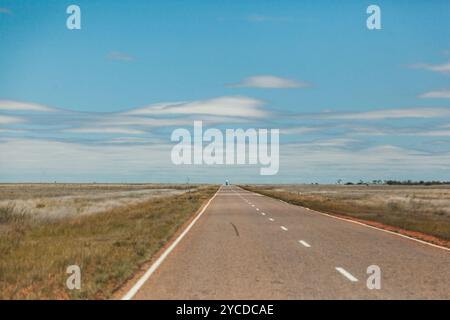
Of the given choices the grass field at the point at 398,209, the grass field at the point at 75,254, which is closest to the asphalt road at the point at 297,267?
the grass field at the point at 75,254

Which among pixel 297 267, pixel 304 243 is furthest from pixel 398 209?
pixel 297 267

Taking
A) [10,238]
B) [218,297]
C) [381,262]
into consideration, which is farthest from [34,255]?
[381,262]

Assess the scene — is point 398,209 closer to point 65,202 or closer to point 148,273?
point 65,202

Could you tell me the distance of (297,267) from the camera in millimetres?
12148

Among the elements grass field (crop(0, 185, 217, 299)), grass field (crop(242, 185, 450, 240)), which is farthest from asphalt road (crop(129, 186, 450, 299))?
grass field (crop(242, 185, 450, 240))

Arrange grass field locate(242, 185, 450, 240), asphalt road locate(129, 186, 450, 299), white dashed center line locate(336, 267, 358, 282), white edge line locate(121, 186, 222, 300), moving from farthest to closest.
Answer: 1. grass field locate(242, 185, 450, 240)
2. white dashed center line locate(336, 267, 358, 282)
3. asphalt road locate(129, 186, 450, 299)
4. white edge line locate(121, 186, 222, 300)

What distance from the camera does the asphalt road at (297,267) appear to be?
9266mm

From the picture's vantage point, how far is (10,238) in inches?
728

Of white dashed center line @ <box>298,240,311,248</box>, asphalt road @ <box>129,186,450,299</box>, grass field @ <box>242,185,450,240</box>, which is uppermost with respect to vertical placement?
asphalt road @ <box>129,186,450,299</box>

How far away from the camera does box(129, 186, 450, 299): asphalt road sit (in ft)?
30.4

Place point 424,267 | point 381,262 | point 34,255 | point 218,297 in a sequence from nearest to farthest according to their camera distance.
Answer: point 218,297 < point 424,267 < point 381,262 < point 34,255

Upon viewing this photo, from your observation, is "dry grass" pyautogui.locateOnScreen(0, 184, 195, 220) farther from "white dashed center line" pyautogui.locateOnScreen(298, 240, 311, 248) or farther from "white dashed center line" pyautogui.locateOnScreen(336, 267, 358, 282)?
"white dashed center line" pyautogui.locateOnScreen(336, 267, 358, 282)
